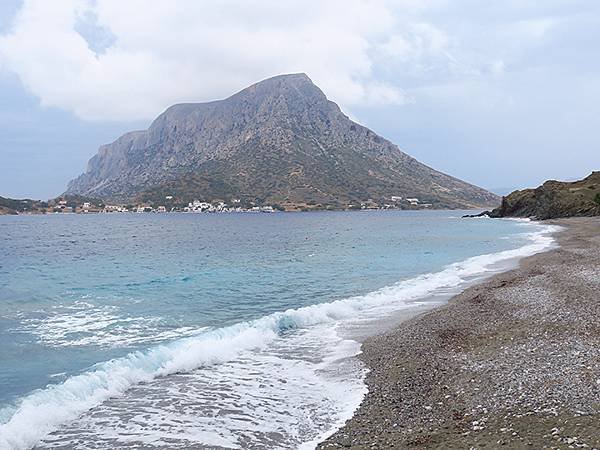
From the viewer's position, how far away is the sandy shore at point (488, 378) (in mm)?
10766

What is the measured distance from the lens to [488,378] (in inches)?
574

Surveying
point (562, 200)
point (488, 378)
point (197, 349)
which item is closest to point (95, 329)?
point (197, 349)

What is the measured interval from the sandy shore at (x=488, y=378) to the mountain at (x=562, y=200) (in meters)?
111

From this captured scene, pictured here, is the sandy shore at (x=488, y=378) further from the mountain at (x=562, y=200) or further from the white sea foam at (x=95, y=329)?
the mountain at (x=562, y=200)

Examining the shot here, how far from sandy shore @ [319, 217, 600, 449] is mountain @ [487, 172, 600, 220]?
11137 cm

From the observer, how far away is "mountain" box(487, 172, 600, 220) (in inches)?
4927

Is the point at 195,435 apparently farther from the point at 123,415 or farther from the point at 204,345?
the point at 204,345

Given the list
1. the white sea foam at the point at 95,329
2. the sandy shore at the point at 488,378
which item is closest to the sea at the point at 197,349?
the white sea foam at the point at 95,329

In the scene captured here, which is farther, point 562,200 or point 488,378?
point 562,200

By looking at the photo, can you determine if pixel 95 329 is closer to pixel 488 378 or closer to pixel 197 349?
pixel 197 349

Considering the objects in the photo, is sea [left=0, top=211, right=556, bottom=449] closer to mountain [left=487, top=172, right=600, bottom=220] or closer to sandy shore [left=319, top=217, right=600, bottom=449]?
sandy shore [left=319, top=217, right=600, bottom=449]

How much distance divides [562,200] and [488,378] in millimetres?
137518

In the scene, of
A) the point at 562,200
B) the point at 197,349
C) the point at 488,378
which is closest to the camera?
the point at 488,378

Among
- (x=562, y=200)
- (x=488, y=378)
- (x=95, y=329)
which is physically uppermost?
(x=562, y=200)
